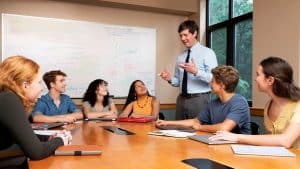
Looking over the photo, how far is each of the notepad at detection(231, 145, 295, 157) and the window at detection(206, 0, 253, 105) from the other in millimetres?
2480

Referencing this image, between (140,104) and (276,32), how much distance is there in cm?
170

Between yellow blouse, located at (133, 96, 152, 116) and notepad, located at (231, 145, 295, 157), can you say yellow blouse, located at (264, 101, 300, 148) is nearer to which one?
notepad, located at (231, 145, 295, 157)

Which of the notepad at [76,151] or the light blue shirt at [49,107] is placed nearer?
the notepad at [76,151]

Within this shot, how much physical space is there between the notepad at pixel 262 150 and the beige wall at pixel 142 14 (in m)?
3.18

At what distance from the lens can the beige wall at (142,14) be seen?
13.4 feet

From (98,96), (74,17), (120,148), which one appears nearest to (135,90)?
(98,96)

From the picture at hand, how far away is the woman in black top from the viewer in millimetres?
1271

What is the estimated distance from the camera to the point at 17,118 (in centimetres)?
127

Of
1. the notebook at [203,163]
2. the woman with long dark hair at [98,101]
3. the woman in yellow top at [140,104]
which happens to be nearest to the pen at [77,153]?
the notebook at [203,163]

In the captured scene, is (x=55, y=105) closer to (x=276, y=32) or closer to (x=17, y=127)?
(x=17, y=127)

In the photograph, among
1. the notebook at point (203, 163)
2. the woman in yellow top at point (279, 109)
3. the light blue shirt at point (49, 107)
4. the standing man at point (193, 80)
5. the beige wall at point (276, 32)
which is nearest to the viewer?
the notebook at point (203, 163)

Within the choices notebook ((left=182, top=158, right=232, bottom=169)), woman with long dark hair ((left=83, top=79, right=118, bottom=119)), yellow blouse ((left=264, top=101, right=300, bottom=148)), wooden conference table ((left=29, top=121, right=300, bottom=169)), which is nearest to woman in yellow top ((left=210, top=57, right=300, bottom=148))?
yellow blouse ((left=264, top=101, right=300, bottom=148))

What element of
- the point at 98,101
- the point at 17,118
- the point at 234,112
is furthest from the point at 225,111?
the point at 98,101

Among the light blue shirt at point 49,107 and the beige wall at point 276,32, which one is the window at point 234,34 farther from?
the light blue shirt at point 49,107
